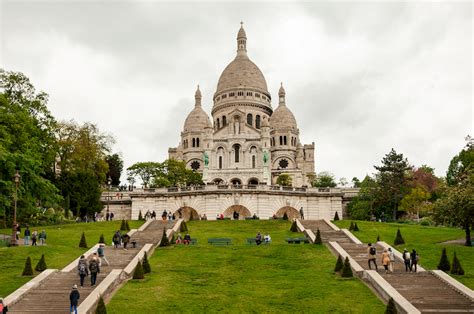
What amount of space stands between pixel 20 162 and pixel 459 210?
30.2 meters

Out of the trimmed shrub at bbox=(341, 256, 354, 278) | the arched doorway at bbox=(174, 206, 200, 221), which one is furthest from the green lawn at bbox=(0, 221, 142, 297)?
the arched doorway at bbox=(174, 206, 200, 221)

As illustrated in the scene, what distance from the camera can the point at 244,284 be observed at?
28141 millimetres

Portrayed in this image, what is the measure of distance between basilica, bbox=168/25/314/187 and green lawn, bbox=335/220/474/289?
51284mm

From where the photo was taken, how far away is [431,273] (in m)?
29.2

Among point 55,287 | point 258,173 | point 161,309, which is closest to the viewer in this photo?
point 161,309

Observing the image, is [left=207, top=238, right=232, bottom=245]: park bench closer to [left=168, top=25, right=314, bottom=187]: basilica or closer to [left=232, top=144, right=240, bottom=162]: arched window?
[left=168, top=25, right=314, bottom=187]: basilica

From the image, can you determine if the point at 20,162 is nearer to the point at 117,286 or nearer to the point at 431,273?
the point at 117,286

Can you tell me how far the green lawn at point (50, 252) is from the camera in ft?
95.0

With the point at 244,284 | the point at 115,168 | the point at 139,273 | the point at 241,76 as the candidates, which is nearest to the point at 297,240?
the point at 244,284

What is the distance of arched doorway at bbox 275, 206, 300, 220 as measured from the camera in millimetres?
66562

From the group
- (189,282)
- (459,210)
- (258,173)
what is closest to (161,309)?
(189,282)

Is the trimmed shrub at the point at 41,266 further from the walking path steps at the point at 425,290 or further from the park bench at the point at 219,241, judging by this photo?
the walking path steps at the point at 425,290

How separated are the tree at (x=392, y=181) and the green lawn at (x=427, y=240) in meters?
19.1

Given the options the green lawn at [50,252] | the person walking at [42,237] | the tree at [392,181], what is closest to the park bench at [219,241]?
the green lawn at [50,252]
